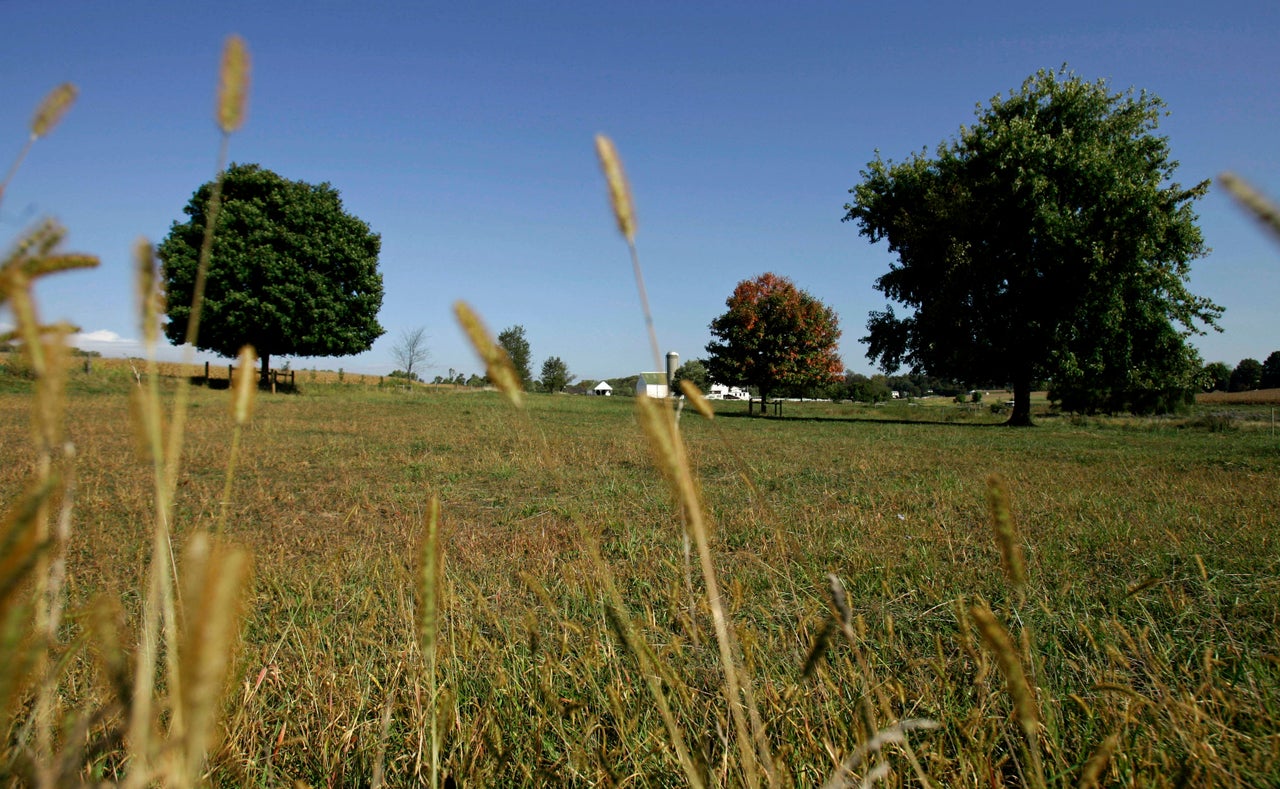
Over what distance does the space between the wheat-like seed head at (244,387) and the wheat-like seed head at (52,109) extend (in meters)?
0.41

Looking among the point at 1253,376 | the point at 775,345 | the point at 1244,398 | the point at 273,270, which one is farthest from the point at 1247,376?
the point at 273,270

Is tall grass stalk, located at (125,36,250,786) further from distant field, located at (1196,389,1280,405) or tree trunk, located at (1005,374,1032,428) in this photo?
distant field, located at (1196,389,1280,405)

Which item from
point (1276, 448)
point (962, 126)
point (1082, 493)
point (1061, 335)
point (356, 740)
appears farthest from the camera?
point (962, 126)

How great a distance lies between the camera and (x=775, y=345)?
3672 centimetres

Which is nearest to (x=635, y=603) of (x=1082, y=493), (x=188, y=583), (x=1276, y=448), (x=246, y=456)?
(x=188, y=583)

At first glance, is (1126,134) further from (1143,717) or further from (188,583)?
(188,583)

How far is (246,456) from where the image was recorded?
850 centimetres

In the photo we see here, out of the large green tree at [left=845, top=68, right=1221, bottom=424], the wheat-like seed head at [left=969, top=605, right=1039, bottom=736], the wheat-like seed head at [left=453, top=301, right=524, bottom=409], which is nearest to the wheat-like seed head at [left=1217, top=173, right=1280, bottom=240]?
the wheat-like seed head at [left=969, top=605, right=1039, bottom=736]

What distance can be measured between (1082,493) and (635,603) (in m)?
5.22

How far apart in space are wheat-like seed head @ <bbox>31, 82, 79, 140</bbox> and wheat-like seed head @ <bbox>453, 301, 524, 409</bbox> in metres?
0.63

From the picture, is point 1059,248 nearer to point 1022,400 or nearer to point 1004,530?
point 1022,400

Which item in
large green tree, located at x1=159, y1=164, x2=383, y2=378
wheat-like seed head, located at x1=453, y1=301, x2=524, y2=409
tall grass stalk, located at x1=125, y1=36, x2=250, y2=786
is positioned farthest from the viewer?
large green tree, located at x1=159, y1=164, x2=383, y2=378

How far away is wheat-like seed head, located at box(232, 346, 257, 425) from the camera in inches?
35.0

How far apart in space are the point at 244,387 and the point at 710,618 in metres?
1.94
